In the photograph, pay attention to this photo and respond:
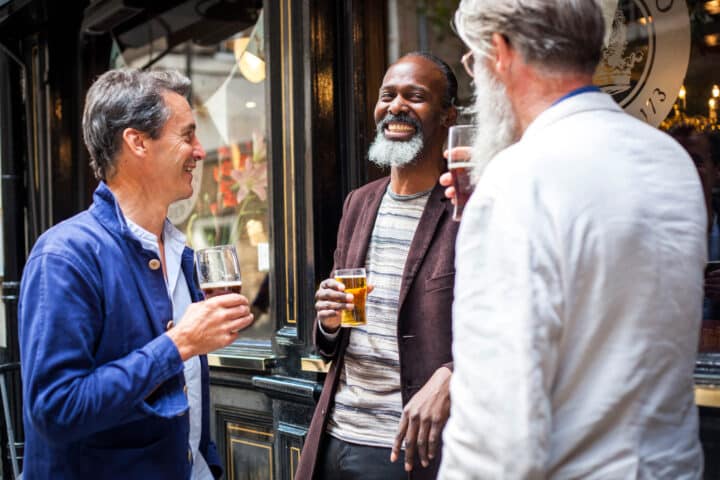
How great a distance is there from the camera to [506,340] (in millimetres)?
1324

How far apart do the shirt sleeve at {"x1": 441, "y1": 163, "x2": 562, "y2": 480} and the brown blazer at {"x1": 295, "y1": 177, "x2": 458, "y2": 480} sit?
1054mm

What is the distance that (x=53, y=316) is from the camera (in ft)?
6.53

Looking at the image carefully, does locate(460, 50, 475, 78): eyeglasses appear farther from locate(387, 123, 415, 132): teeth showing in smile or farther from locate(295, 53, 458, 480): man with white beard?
locate(387, 123, 415, 132): teeth showing in smile

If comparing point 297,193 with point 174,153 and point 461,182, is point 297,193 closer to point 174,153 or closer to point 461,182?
point 174,153

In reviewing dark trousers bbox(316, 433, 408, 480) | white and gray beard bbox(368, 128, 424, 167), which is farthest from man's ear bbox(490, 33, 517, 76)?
dark trousers bbox(316, 433, 408, 480)

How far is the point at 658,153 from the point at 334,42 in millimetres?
2963

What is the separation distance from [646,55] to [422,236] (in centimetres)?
125

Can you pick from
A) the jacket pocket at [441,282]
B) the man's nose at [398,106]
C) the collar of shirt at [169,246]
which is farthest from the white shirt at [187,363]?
the man's nose at [398,106]

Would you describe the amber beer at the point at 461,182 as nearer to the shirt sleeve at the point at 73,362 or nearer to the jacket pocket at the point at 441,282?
the jacket pocket at the point at 441,282

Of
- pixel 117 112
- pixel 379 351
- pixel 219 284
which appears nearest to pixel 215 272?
pixel 219 284

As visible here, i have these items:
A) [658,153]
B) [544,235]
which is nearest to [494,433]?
[544,235]

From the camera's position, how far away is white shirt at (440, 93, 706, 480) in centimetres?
133

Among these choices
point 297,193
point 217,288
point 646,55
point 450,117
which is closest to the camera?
point 217,288

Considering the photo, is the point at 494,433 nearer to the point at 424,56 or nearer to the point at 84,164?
the point at 424,56
